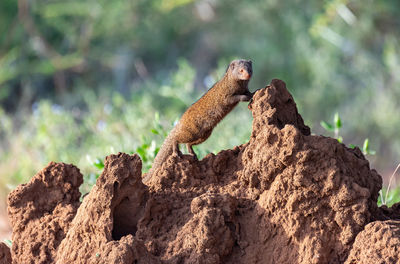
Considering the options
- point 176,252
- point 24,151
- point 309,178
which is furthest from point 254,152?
point 24,151

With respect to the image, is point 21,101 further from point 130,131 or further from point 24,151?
point 130,131

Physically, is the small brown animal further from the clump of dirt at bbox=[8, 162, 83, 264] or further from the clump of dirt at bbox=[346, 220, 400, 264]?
the clump of dirt at bbox=[346, 220, 400, 264]

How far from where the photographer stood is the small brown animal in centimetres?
403

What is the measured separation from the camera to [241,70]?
4.01 metres

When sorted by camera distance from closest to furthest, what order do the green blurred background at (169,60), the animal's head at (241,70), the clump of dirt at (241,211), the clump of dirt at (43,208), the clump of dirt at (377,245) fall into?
the clump of dirt at (377,245) < the clump of dirt at (241,211) < the clump of dirt at (43,208) < the animal's head at (241,70) < the green blurred background at (169,60)

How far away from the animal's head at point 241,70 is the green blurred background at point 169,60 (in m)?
3.79

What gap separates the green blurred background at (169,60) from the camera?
10.3m

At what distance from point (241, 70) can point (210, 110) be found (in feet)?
1.06

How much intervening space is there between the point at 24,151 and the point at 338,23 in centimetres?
702

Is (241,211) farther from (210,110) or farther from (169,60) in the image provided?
(169,60)

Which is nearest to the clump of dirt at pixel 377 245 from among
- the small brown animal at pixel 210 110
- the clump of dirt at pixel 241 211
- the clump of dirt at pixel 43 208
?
the clump of dirt at pixel 241 211

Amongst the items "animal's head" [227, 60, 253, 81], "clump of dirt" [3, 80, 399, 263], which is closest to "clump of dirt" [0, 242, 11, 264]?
"clump of dirt" [3, 80, 399, 263]

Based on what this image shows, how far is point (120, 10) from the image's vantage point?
13859 millimetres

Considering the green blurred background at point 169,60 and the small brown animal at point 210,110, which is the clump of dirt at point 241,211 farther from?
the green blurred background at point 169,60
